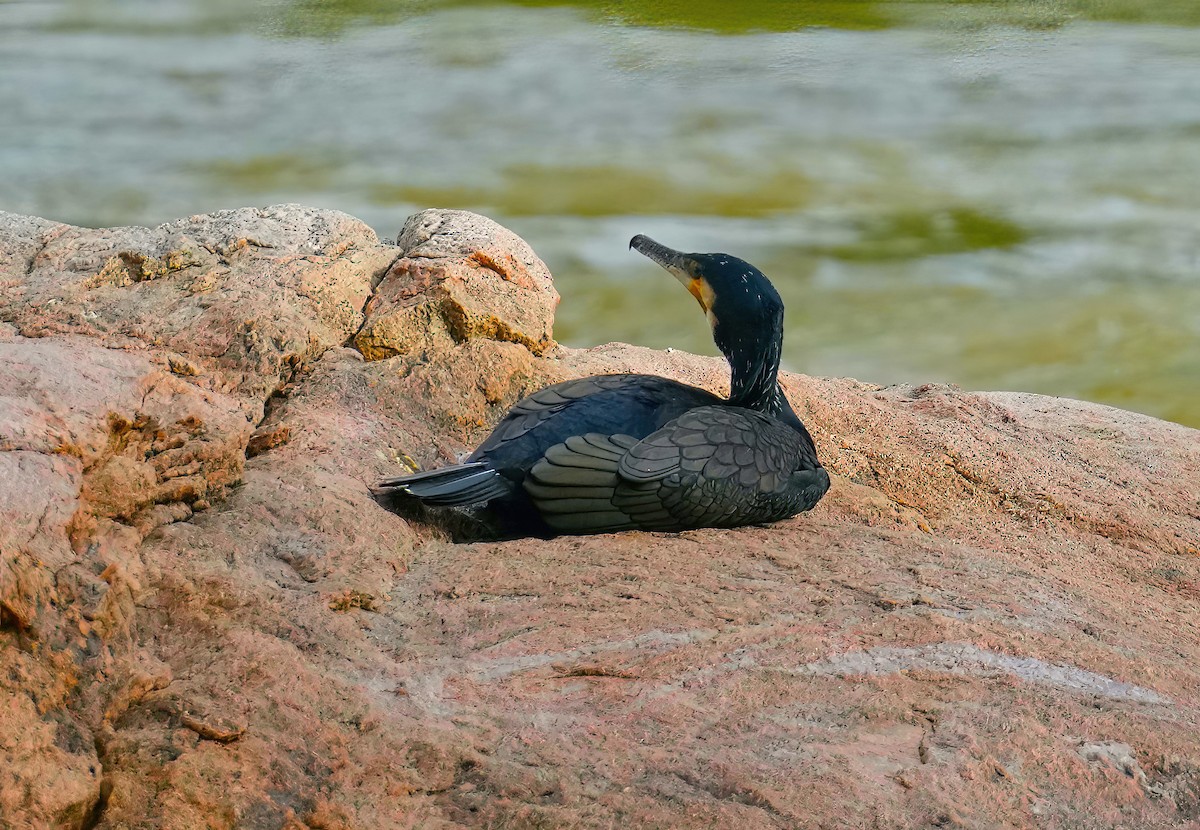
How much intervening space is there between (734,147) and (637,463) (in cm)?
731

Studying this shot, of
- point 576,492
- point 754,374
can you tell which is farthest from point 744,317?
point 576,492

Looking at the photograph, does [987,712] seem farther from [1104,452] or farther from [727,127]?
[727,127]

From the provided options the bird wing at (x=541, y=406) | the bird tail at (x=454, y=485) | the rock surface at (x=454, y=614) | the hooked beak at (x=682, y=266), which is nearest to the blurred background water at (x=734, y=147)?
the hooked beak at (x=682, y=266)

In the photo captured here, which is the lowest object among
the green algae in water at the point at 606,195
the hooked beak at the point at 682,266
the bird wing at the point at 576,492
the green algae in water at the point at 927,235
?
the green algae in water at the point at 927,235

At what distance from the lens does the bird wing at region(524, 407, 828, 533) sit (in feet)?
10.4

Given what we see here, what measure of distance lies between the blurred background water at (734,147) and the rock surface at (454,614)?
367cm

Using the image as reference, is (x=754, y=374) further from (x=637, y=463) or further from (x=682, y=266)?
(x=637, y=463)

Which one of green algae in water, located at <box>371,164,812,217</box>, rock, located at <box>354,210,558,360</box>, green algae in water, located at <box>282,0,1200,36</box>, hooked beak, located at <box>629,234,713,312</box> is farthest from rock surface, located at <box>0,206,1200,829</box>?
green algae in water, located at <box>282,0,1200,36</box>

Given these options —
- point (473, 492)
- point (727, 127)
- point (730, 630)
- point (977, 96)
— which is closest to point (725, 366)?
point (473, 492)

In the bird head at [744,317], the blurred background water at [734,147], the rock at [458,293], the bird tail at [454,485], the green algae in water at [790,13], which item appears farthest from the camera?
the green algae in water at [790,13]

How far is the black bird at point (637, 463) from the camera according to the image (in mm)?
3182

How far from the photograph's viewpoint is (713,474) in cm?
323

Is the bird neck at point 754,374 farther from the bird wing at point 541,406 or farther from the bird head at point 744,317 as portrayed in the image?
the bird wing at point 541,406

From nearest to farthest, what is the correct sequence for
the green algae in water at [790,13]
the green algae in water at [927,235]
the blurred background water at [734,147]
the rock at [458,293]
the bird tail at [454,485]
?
1. the bird tail at [454,485]
2. the rock at [458,293]
3. the blurred background water at [734,147]
4. the green algae in water at [927,235]
5. the green algae in water at [790,13]
